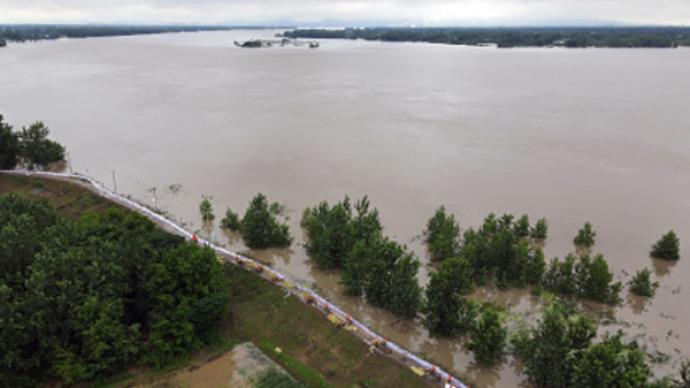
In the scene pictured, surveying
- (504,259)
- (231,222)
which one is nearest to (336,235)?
(231,222)

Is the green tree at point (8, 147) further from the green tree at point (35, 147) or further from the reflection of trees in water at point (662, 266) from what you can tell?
the reflection of trees in water at point (662, 266)

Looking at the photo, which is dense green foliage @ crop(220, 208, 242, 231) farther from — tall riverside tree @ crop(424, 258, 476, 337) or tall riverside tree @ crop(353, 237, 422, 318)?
tall riverside tree @ crop(424, 258, 476, 337)

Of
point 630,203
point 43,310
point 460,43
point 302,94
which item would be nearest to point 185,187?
point 43,310

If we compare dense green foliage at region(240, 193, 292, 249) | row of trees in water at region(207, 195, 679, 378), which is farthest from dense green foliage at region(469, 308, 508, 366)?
dense green foliage at region(240, 193, 292, 249)

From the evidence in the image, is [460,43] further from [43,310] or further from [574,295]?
[43,310]

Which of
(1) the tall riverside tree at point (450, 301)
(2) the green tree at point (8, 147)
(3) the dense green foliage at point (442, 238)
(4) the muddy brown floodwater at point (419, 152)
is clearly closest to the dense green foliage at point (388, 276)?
(4) the muddy brown floodwater at point (419, 152)

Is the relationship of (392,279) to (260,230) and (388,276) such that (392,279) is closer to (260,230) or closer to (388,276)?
(388,276)
